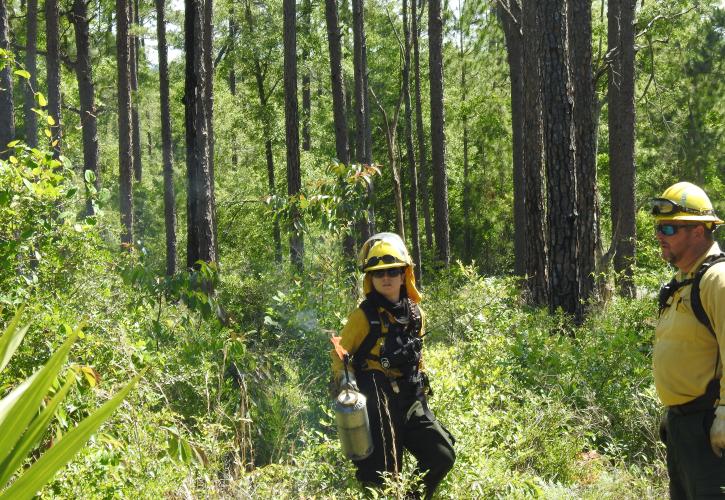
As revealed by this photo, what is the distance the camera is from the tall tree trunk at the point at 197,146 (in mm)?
8906

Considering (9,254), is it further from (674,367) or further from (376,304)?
(674,367)

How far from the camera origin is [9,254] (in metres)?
4.62

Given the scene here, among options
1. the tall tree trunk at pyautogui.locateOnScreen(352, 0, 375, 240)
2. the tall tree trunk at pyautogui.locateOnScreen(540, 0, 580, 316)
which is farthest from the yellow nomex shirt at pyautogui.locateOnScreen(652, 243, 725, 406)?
the tall tree trunk at pyautogui.locateOnScreen(352, 0, 375, 240)

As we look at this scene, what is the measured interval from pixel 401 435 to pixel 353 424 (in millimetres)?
432

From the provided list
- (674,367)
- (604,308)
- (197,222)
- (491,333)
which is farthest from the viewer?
(604,308)

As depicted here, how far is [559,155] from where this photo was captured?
1003 centimetres

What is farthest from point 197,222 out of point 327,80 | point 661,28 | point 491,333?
point 327,80

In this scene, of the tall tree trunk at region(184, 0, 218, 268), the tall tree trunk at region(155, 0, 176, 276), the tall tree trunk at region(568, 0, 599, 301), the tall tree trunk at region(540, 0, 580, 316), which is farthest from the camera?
the tall tree trunk at region(155, 0, 176, 276)

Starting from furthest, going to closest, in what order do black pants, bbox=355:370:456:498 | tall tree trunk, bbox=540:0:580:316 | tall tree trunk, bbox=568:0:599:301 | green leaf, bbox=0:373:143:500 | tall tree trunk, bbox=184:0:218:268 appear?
tall tree trunk, bbox=568:0:599:301
tall tree trunk, bbox=540:0:580:316
tall tree trunk, bbox=184:0:218:268
black pants, bbox=355:370:456:498
green leaf, bbox=0:373:143:500

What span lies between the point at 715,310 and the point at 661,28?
1878cm

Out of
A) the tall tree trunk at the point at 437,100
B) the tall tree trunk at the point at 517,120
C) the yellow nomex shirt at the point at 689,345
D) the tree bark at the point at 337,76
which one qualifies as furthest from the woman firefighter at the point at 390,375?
the tall tree trunk at the point at 437,100

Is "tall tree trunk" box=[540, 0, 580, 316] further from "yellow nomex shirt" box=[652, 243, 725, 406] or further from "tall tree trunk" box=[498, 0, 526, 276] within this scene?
"tall tree trunk" box=[498, 0, 526, 276]

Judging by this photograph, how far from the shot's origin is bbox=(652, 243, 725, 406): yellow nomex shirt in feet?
11.4

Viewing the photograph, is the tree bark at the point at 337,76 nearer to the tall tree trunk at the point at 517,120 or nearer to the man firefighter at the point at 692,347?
the tall tree trunk at the point at 517,120
